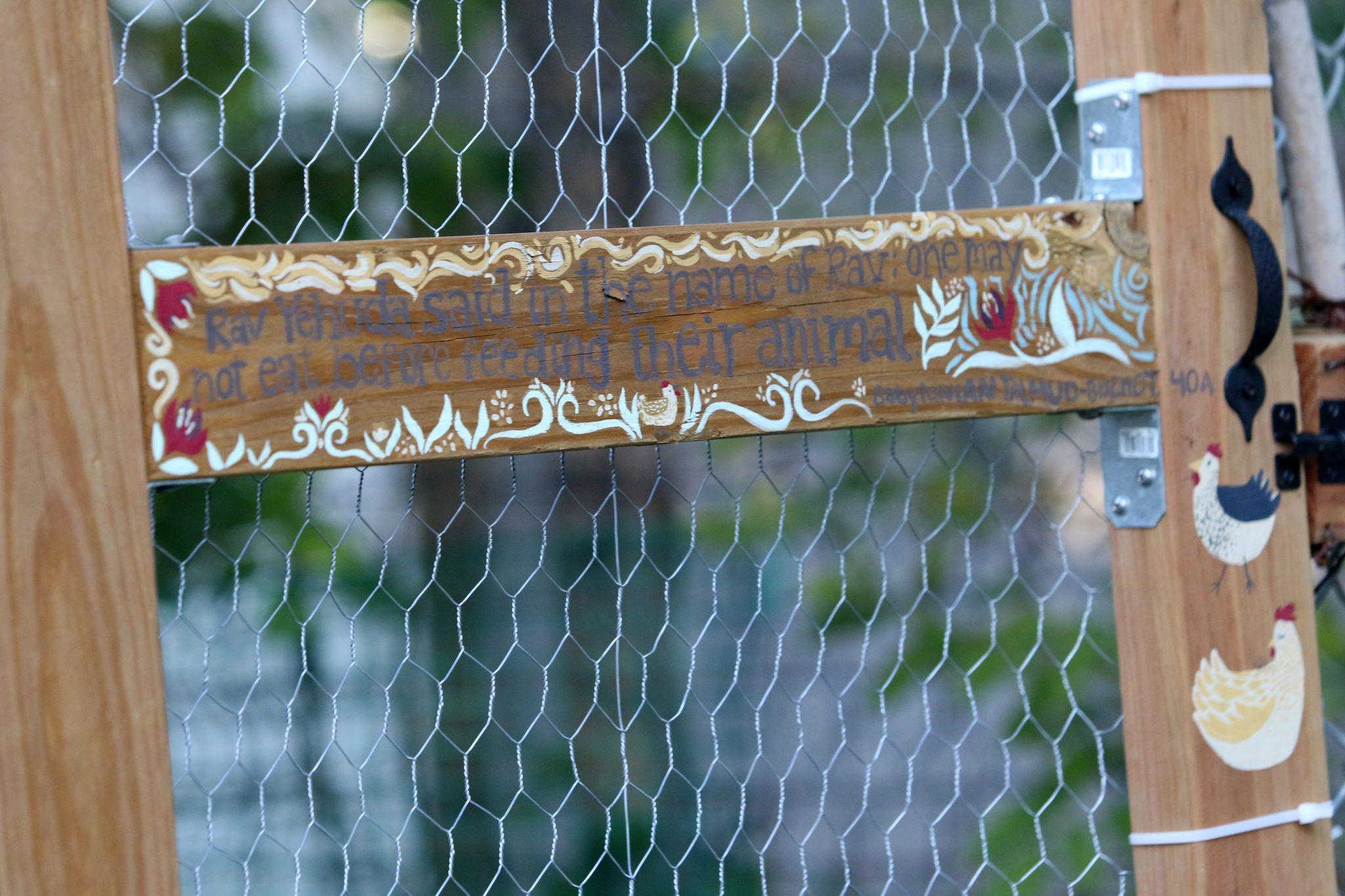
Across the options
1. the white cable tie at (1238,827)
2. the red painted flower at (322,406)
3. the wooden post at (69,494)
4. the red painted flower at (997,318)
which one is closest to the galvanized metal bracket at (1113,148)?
the red painted flower at (997,318)

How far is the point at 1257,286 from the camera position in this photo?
910 mm

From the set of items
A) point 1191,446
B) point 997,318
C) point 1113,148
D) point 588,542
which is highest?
point 1113,148

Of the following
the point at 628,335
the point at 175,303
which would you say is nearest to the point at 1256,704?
the point at 628,335

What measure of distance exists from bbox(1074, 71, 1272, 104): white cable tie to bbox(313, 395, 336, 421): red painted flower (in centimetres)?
65

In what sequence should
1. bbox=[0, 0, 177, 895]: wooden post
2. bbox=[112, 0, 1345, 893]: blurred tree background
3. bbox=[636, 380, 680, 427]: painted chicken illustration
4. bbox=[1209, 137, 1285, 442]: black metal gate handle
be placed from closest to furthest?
bbox=[0, 0, 177, 895]: wooden post < bbox=[636, 380, 680, 427]: painted chicken illustration < bbox=[1209, 137, 1285, 442]: black metal gate handle < bbox=[112, 0, 1345, 893]: blurred tree background

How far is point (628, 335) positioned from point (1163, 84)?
49 centimetres

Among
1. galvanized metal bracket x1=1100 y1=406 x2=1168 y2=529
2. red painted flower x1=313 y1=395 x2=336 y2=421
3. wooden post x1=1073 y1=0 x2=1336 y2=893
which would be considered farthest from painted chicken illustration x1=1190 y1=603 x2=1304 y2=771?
red painted flower x1=313 y1=395 x2=336 y2=421

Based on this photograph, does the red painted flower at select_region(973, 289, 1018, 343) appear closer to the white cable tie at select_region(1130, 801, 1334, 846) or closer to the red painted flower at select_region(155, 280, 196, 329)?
the white cable tie at select_region(1130, 801, 1334, 846)

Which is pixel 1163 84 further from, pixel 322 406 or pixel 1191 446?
pixel 322 406

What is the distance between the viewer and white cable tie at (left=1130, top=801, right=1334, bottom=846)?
0.91 meters

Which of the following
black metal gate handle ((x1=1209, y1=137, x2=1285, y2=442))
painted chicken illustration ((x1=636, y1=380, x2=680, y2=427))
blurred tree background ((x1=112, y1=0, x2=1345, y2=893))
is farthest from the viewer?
blurred tree background ((x1=112, y1=0, x2=1345, y2=893))

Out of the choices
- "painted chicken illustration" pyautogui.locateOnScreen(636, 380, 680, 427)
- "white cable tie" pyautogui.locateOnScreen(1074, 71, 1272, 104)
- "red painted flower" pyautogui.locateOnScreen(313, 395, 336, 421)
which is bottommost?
"painted chicken illustration" pyautogui.locateOnScreen(636, 380, 680, 427)

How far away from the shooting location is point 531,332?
2.54ft

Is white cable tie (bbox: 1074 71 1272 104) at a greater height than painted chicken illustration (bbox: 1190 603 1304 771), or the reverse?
white cable tie (bbox: 1074 71 1272 104)
